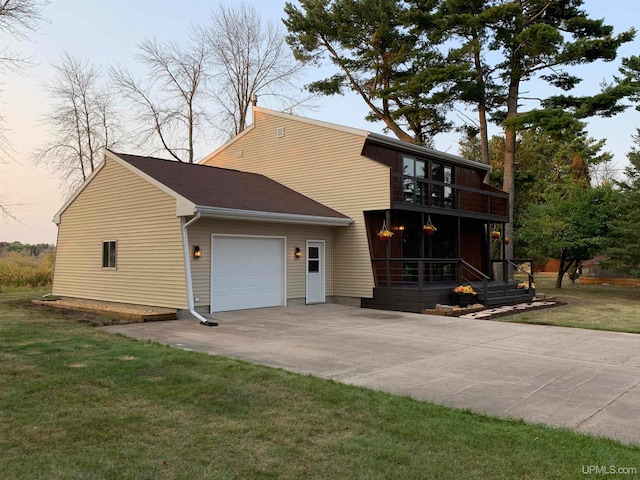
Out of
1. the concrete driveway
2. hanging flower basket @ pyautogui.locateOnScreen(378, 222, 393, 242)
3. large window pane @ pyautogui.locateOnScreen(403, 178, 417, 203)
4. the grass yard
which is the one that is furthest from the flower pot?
large window pane @ pyautogui.locateOnScreen(403, 178, 417, 203)

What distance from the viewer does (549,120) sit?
1877 centimetres

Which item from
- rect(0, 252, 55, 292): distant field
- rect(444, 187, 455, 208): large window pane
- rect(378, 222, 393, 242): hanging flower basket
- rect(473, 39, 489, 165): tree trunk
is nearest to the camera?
rect(378, 222, 393, 242): hanging flower basket

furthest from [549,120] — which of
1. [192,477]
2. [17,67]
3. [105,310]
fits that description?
[192,477]

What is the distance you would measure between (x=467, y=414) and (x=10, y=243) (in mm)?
35782

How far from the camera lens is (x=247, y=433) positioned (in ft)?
12.6

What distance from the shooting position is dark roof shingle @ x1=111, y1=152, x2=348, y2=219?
471 inches

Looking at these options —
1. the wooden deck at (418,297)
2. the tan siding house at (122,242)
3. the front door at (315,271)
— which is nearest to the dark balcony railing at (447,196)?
the wooden deck at (418,297)

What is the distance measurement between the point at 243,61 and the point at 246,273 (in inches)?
Result: 711

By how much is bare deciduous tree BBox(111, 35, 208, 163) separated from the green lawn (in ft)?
72.7

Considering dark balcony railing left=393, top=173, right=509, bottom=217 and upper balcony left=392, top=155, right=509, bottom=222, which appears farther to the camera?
upper balcony left=392, top=155, right=509, bottom=222

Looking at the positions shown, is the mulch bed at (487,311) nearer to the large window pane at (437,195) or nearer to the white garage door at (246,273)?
the large window pane at (437,195)

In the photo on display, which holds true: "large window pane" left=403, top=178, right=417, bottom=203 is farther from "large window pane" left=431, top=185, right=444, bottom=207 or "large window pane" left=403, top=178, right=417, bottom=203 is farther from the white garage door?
the white garage door

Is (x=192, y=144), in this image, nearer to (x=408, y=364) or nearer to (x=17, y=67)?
(x=17, y=67)

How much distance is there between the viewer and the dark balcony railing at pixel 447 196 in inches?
556
